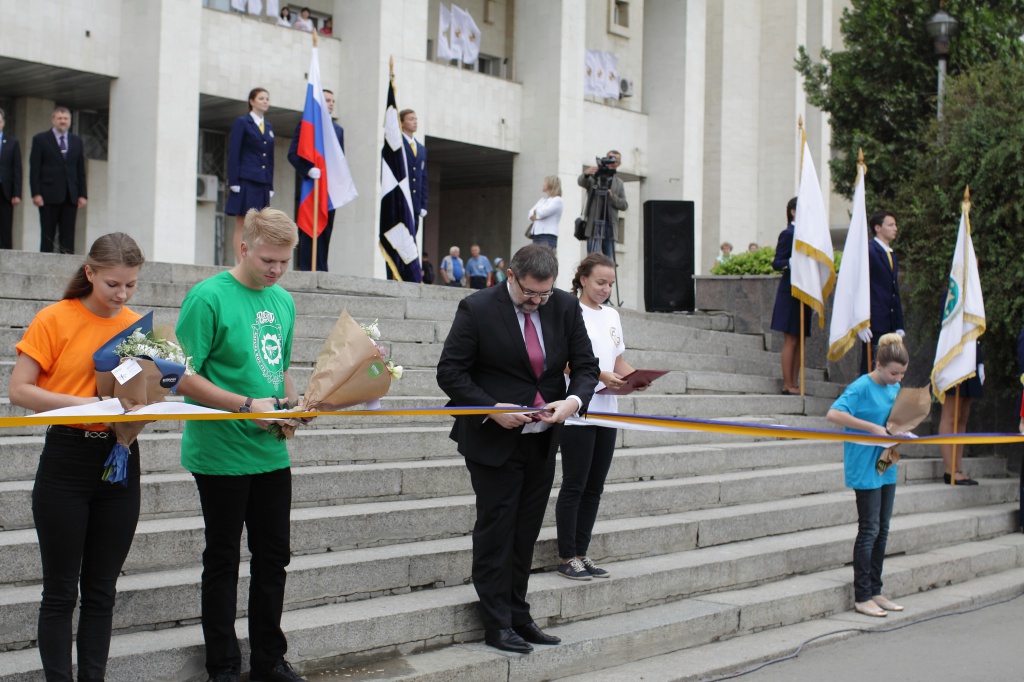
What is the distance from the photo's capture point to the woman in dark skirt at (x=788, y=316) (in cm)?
1248

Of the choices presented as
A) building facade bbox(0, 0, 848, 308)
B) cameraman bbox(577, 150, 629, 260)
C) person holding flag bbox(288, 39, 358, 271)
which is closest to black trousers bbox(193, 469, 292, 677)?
person holding flag bbox(288, 39, 358, 271)

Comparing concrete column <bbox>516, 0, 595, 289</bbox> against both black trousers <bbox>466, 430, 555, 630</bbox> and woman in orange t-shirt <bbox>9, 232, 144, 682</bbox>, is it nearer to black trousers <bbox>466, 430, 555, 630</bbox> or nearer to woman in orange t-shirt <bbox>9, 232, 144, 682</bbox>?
black trousers <bbox>466, 430, 555, 630</bbox>

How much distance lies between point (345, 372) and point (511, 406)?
103cm

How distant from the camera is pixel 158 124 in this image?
1938 cm

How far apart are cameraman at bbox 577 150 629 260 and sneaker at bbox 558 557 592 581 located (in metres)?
8.39

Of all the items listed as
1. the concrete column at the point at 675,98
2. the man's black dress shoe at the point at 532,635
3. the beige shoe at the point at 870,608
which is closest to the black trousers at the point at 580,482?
the man's black dress shoe at the point at 532,635

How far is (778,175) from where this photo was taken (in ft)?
109

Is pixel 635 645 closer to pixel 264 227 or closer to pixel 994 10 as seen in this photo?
pixel 264 227

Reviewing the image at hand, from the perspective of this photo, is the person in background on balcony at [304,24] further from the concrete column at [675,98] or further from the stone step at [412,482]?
the stone step at [412,482]

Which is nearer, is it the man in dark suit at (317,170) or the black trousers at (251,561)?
the black trousers at (251,561)

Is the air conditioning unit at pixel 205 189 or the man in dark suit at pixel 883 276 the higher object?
the air conditioning unit at pixel 205 189

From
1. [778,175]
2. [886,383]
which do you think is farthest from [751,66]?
[886,383]

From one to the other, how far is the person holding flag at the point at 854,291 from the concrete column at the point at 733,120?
2060cm

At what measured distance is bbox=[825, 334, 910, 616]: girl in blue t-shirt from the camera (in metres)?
7.38
